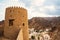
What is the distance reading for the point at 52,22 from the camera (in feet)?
280

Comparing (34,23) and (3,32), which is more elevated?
(3,32)

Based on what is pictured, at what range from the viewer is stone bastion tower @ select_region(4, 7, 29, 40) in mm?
18453

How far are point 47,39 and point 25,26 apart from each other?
33.3m

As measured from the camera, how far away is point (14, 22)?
1861cm

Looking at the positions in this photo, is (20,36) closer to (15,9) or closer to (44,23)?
(15,9)

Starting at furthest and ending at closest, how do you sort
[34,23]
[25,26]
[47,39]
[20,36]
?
[34,23], [47,39], [25,26], [20,36]

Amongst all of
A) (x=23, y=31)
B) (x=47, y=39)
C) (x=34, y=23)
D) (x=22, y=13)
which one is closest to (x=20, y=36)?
(x=23, y=31)

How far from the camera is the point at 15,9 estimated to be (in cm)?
1873

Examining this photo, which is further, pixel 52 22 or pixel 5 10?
pixel 52 22

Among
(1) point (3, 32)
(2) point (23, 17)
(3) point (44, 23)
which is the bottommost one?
Result: (3) point (44, 23)

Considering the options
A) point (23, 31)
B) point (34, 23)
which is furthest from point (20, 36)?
point (34, 23)

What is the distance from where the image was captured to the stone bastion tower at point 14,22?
1845 cm

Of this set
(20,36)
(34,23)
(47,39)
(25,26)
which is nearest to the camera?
(20,36)

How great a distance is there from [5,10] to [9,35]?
295 cm
